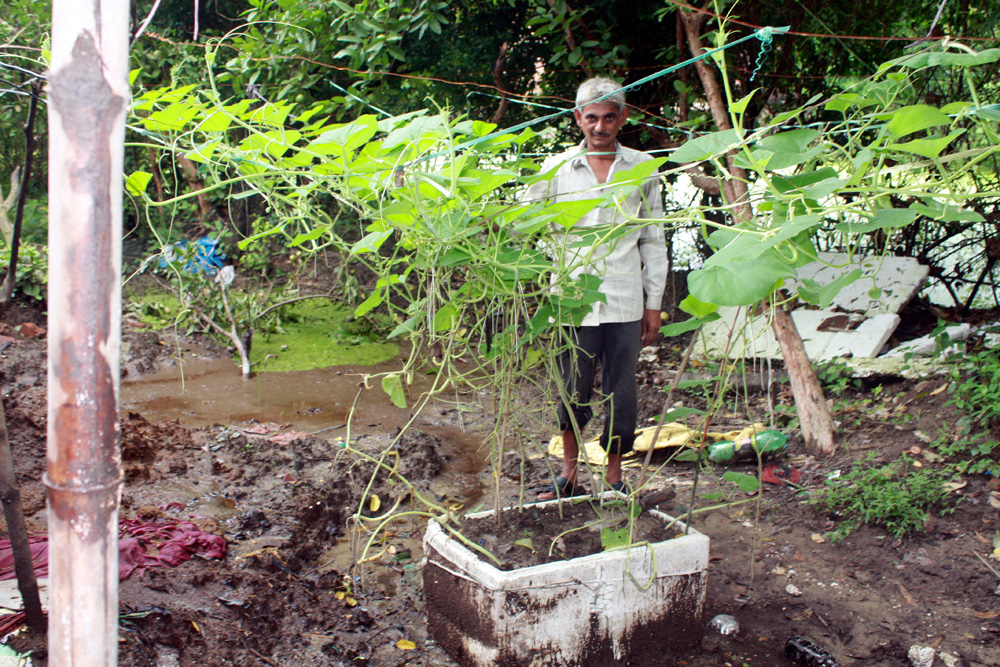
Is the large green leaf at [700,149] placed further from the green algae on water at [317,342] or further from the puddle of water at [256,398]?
the green algae on water at [317,342]

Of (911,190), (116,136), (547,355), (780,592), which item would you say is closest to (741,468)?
(780,592)

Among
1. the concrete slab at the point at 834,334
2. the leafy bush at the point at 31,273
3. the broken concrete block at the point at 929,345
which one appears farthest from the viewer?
the leafy bush at the point at 31,273

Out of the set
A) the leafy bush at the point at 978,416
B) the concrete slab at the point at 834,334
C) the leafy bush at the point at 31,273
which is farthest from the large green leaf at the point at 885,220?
the leafy bush at the point at 31,273

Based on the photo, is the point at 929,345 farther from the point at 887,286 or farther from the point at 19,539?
the point at 19,539

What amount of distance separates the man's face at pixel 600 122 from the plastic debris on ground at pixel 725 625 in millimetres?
1751

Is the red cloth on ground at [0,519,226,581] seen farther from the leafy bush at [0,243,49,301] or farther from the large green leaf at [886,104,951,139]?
the leafy bush at [0,243,49,301]

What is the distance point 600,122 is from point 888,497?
1940mm

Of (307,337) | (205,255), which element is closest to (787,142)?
(307,337)

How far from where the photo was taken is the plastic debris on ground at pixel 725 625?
2307mm

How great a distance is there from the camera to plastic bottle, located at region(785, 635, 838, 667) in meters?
2.11

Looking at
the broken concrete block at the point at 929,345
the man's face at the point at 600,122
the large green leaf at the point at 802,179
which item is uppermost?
the man's face at the point at 600,122

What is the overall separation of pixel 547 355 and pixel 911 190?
1.02 meters

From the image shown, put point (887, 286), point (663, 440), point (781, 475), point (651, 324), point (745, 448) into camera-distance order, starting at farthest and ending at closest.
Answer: point (887, 286) < point (663, 440) < point (745, 448) < point (781, 475) < point (651, 324)

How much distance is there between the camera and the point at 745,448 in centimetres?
372
